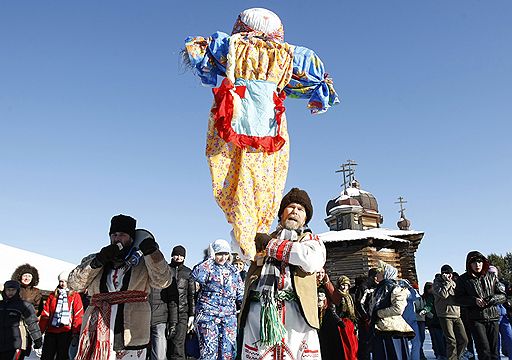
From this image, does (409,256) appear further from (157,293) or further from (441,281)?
(157,293)

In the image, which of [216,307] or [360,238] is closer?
[216,307]

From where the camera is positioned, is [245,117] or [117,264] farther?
[245,117]

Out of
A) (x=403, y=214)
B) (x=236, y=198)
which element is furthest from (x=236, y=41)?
(x=403, y=214)

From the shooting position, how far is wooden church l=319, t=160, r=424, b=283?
27969mm

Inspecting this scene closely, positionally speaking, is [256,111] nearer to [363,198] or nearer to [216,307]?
[216,307]

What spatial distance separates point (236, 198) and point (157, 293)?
2096 mm

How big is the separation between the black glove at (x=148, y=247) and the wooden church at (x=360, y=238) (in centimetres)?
1730

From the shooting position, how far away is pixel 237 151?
5.05 metres

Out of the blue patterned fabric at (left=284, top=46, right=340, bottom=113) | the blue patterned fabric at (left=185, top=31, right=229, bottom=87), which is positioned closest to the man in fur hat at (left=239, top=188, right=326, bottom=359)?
the blue patterned fabric at (left=185, top=31, right=229, bottom=87)

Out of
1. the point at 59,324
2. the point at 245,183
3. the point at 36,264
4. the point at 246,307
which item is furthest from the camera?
the point at 36,264

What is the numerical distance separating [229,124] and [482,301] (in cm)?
370

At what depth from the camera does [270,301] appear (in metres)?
3.21

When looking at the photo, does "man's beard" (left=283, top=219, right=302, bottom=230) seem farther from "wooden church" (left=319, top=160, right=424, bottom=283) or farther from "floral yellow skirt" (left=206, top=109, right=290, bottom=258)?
"wooden church" (left=319, top=160, right=424, bottom=283)

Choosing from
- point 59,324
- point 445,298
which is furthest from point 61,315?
point 445,298
